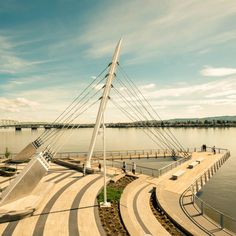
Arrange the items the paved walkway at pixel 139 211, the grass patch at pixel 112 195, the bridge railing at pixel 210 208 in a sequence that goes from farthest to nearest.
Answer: the grass patch at pixel 112 195
the bridge railing at pixel 210 208
the paved walkway at pixel 139 211

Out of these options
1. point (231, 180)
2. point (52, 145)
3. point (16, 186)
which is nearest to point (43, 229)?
point (16, 186)

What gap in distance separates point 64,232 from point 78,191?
28.7ft

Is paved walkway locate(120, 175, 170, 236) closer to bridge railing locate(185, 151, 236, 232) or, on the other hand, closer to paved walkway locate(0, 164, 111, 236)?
paved walkway locate(0, 164, 111, 236)

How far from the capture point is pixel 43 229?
57.1ft

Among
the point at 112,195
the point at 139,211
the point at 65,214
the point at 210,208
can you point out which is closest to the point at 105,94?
the point at 112,195

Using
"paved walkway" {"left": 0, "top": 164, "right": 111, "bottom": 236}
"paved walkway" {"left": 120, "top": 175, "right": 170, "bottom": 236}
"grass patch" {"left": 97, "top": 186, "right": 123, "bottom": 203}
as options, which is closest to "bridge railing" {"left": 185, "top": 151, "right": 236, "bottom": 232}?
"paved walkway" {"left": 120, "top": 175, "right": 170, "bottom": 236}

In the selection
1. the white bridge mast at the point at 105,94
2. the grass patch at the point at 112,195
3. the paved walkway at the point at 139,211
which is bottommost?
the paved walkway at the point at 139,211

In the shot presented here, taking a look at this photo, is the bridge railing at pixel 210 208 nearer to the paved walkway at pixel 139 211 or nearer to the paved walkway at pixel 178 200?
the paved walkway at pixel 178 200

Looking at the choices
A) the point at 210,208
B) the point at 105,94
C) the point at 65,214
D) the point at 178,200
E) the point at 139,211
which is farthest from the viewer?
the point at 105,94

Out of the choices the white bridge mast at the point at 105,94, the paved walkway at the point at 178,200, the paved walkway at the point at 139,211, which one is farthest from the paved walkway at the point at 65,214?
the white bridge mast at the point at 105,94

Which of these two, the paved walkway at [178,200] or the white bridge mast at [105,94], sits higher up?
the white bridge mast at [105,94]

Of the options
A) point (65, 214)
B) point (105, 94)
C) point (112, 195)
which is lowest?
point (65, 214)

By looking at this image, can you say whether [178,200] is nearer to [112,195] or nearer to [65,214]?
[112,195]

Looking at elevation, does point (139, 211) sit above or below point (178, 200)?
below
